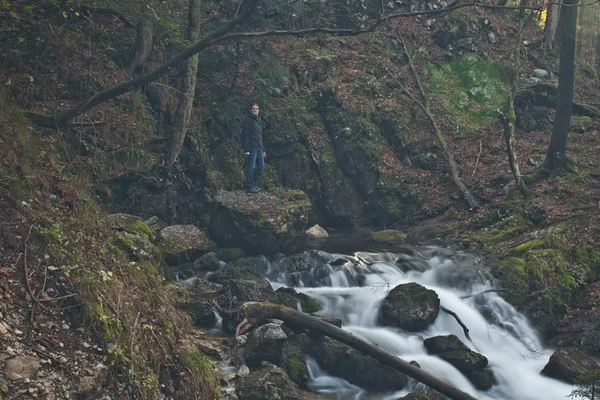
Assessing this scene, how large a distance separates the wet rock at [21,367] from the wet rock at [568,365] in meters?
8.10

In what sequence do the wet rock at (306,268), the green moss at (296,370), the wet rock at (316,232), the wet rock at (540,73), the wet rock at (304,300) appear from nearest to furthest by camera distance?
the green moss at (296,370), the wet rock at (304,300), the wet rock at (306,268), the wet rock at (316,232), the wet rock at (540,73)

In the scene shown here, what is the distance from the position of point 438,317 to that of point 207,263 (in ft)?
17.0

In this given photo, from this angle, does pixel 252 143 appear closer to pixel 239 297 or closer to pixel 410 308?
pixel 239 297

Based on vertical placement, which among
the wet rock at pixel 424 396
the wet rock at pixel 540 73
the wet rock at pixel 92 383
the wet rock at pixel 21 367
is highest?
the wet rock at pixel 540 73

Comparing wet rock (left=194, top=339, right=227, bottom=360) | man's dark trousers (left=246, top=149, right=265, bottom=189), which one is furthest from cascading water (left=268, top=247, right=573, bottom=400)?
man's dark trousers (left=246, top=149, right=265, bottom=189)

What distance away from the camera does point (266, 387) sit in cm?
671

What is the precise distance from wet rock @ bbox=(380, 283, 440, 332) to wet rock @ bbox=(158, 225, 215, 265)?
462cm

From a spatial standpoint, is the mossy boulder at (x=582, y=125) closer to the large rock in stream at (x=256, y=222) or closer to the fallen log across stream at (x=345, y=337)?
the large rock in stream at (x=256, y=222)

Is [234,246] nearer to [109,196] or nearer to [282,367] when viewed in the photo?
[109,196]

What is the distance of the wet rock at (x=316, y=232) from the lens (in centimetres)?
1553

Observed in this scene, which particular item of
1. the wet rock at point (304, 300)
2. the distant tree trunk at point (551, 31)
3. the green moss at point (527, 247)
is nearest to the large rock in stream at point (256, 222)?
the wet rock at point (304, 300)

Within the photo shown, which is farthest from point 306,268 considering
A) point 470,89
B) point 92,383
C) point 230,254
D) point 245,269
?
point 470,89

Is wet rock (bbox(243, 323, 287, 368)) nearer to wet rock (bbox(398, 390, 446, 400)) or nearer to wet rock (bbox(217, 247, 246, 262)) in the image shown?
wet rock (bbox(398, 390, 446, 400))

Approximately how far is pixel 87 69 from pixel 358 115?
9.24 meters
